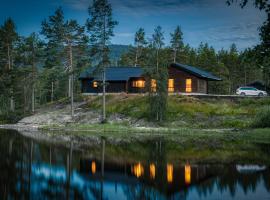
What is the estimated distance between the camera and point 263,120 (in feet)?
156

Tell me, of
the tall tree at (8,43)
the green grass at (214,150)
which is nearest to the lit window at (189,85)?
the green grass at (214,150)

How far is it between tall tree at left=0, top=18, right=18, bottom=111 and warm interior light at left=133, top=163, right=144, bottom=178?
61.2m

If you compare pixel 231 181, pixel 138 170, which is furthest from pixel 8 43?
pixel 231 181

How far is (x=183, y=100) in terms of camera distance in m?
63.7

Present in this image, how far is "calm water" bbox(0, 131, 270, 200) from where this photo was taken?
16.2m

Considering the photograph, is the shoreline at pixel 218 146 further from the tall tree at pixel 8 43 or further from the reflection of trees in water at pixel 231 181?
the tall tree at pixel 8 43

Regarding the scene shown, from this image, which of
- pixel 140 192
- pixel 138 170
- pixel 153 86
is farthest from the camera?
pixel 153 86

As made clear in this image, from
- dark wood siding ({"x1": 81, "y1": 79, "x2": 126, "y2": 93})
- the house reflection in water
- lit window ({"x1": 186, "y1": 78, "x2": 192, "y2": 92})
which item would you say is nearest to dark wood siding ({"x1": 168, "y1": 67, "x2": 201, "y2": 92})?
lit window ({"x1": 186, "y1": 78, "x2": 192, "y2": 92})

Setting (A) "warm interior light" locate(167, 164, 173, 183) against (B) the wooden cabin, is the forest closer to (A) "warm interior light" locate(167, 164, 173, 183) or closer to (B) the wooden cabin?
(B) the wooden cabin

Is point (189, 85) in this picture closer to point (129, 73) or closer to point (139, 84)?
point (139, 84)

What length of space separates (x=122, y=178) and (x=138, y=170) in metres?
2.48

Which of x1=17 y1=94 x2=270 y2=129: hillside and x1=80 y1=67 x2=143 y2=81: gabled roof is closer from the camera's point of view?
x1=17 y1=94 x2=270 y2=129: hillside

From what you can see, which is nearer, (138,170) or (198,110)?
(138,170)

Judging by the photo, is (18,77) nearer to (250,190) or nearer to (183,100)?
(183,100)
